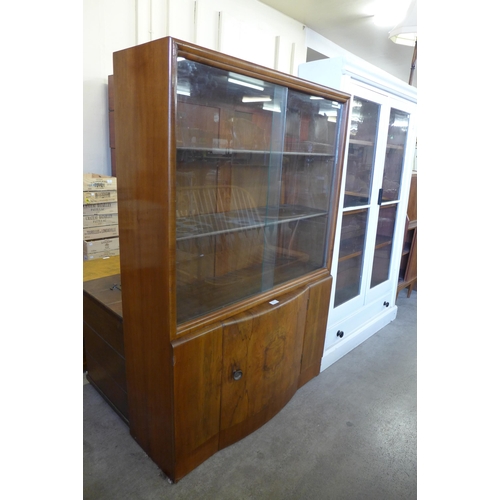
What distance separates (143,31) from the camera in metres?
2.72

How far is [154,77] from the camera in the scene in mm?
1241

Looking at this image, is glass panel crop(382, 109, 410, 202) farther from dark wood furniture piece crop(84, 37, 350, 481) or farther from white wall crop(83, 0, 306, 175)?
white wall crop(83, 0, 306, 175)

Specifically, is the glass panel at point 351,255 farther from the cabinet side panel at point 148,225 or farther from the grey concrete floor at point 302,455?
the cabinet side panel at point 148,225

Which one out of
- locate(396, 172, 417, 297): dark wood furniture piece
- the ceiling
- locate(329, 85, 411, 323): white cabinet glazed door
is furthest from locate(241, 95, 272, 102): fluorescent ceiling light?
the ceiling

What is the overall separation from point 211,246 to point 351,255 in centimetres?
129

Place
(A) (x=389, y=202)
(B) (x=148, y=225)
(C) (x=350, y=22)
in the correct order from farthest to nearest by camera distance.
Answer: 1. (C) (x=350, y=22)
2. (A) (x=389, y=202)
3. (B) (x=148, y=225)

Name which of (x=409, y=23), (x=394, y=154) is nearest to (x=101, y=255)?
(x=394, y=154)

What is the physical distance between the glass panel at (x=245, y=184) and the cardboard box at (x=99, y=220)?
118cm

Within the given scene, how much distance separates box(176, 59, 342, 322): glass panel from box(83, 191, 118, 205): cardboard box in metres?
1.05

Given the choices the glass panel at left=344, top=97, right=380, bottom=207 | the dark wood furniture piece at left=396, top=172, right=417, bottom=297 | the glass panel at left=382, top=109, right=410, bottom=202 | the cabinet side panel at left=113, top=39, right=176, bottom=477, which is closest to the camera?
the cabinet side panel at left=113, top=39, right=176, bottom=477

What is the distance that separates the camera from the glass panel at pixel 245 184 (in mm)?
1491

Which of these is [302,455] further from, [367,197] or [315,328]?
[367,197]

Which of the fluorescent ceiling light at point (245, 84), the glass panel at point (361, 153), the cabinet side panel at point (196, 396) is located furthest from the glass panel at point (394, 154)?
the cabinet side panel at point (196, 396)

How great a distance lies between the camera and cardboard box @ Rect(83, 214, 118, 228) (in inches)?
100
